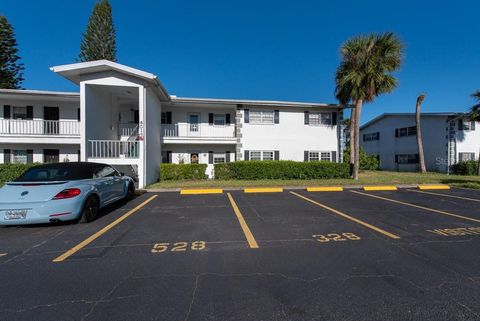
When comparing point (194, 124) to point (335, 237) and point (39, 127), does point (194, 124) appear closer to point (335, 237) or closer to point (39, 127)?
point (39, 127)

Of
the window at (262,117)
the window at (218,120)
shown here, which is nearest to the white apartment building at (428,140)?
the window at (262,117)

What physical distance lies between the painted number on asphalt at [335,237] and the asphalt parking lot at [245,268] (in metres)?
0.02

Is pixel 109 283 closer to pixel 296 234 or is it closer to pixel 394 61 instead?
pixel 296 234

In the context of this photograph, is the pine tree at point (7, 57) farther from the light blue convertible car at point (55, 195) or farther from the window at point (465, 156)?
the window at point (465, 156)

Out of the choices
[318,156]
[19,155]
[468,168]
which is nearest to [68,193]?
[19,155]

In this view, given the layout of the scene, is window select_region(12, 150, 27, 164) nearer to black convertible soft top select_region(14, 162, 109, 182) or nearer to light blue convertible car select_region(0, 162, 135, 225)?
black convertible soft top select_region(14, 162, 109, 182)

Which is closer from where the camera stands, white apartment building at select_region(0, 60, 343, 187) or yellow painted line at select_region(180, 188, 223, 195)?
yellow painted line at select_region(180, 188, 223, 195)

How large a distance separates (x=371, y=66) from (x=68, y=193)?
17149mm

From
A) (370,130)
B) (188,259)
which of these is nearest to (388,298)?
(188,259)

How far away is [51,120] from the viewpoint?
16.2 m

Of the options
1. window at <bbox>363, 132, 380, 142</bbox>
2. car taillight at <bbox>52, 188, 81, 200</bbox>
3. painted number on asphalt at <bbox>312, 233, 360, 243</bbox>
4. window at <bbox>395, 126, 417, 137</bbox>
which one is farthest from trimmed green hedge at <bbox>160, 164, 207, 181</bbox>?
window at <bbox>363, 132, 380, 142</bbox>

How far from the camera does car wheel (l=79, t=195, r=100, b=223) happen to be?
5.80 m

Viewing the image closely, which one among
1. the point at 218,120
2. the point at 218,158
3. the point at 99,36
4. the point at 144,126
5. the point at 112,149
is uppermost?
the point at 99,36

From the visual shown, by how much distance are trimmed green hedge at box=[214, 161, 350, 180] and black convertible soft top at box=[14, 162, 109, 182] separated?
9545 mm
